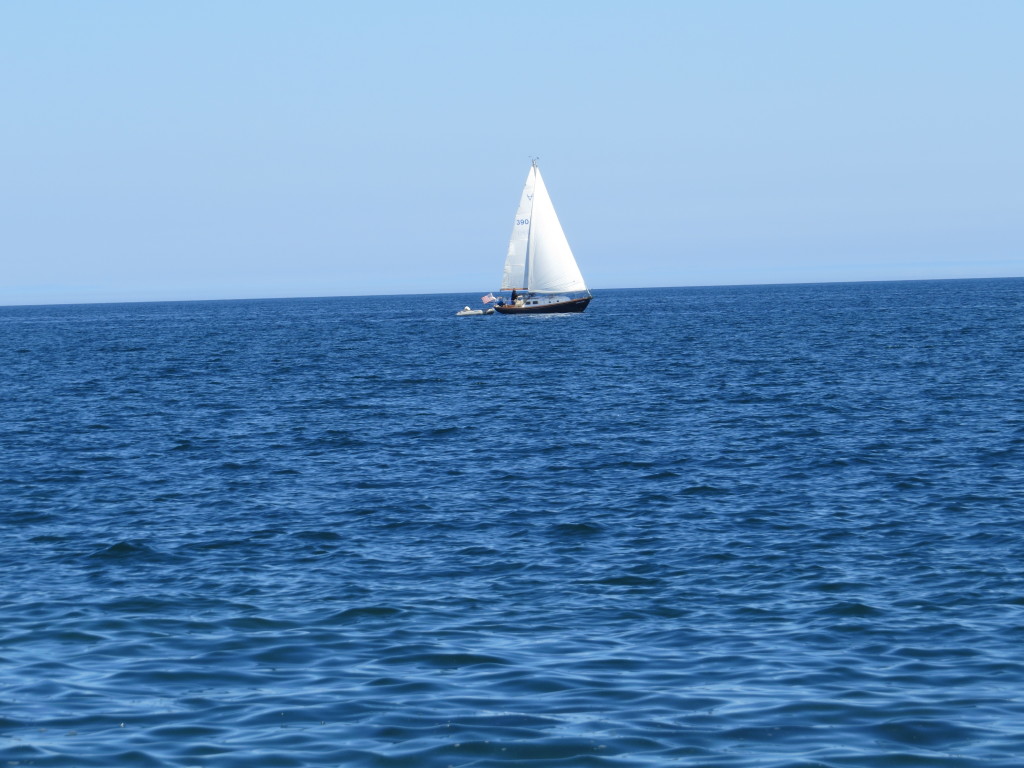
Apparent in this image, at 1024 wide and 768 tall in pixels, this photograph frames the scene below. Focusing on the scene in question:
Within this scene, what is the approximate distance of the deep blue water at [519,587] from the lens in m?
12.6

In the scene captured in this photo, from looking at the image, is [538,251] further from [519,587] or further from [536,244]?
[519,587]

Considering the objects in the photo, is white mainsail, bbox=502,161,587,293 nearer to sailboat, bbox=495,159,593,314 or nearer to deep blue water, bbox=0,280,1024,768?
Answer: sailboat, bbox=495,159,593,314

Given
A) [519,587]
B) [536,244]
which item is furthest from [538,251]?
[519,587]

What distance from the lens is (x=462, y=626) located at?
660 inches

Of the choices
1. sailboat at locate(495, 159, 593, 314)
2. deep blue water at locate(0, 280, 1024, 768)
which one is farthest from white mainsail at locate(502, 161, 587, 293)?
deep blue water at locate(0, 280, 1024, 768)

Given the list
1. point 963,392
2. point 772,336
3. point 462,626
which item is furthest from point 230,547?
point 772,336

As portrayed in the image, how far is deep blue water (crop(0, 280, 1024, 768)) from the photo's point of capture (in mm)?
12641

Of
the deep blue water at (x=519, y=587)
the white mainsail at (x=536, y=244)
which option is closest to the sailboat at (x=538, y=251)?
the white mainsail at (x=536, y=244)

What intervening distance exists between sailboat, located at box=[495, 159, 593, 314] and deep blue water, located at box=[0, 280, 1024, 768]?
72.9 meters

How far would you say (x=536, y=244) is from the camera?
119 metres

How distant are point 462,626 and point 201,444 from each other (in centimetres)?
2390

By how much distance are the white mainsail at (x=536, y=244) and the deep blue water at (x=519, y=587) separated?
72.9 m

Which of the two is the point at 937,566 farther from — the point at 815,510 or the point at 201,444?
the point at 201,444

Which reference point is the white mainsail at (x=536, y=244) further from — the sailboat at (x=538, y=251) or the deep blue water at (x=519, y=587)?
the deep blue water at (x=519, y=587)
